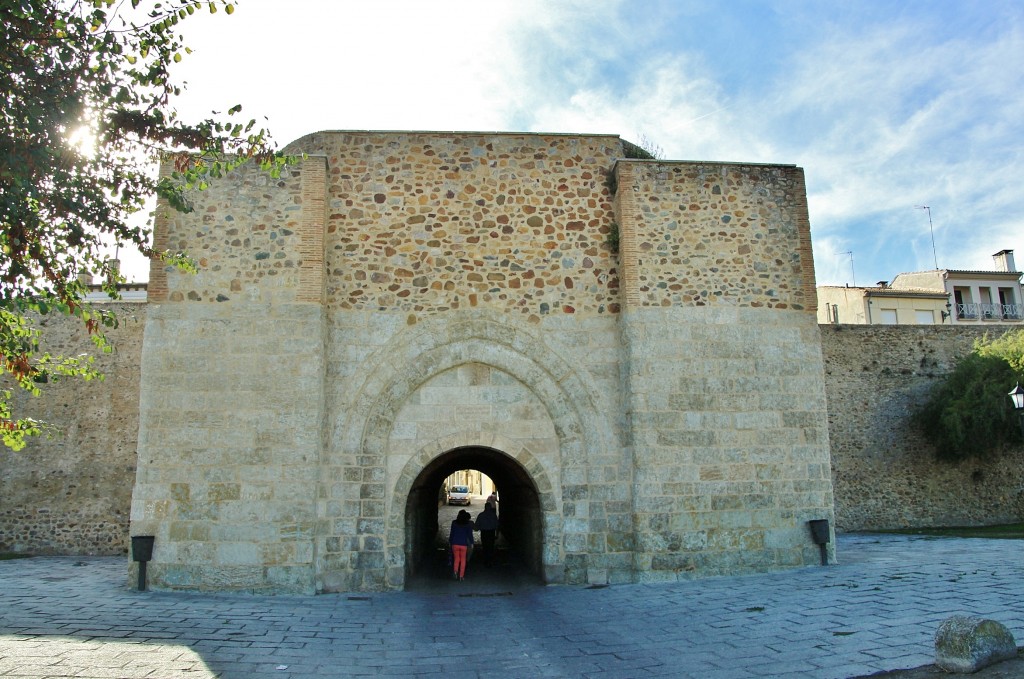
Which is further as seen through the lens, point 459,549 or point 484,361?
point 459,549

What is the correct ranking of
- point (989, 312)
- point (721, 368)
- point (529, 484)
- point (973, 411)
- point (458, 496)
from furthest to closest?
point (458, 496) < point (989, 312) < point (973, 411) < point (529, 484) < point (721, 368)

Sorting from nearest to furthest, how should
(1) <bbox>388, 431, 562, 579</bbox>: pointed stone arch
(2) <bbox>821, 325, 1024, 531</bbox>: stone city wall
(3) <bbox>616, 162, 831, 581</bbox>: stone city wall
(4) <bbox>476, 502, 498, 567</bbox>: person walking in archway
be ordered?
(1) <bbox>388, 431, 562, 579</bbox>: pointed stone arch < (3) <bbox>616, 162, 831, 581</bbox>: stone city wall < (4) <bbox>476, 502, 498, 567</bbox>: person walking in archway < (2) <bbox>821, 325, 1024, 531</bbox>: stone city wall

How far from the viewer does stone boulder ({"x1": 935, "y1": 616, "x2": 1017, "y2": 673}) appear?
458 cm

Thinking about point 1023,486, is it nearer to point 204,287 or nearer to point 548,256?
point 548,256

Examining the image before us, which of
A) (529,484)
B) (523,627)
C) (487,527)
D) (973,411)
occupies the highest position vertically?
(973,411)

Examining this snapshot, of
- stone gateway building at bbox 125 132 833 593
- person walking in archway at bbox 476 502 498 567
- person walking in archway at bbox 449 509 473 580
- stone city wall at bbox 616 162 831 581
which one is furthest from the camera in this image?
person walking in archway at bbox 476 502 498 567

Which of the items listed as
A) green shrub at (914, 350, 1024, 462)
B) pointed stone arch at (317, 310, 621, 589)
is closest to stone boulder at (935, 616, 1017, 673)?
pointed stone arch at (317, 310, 621, 589)

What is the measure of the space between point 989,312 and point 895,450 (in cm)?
1583

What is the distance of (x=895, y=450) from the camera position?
16.9 meters

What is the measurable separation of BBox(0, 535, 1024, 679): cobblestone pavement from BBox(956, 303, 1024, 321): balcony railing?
23.0 metres

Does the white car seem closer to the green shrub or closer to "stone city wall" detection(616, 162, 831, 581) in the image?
the green shrub

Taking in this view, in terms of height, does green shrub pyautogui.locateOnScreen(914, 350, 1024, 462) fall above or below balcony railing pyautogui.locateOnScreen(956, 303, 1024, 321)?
below

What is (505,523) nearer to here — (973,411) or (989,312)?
(973,411)

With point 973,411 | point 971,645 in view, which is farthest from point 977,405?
point 971,645
